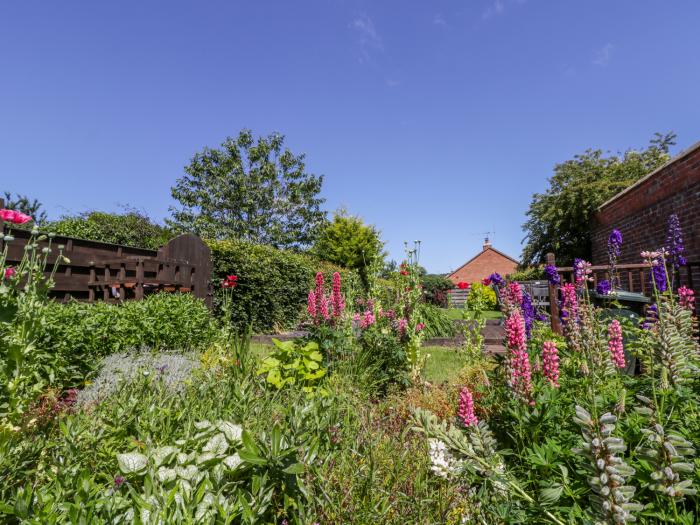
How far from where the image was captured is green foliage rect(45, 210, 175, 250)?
1100 cm

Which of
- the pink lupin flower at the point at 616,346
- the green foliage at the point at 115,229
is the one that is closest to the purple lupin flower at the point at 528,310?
the pink lupin flower at the point at 616,346

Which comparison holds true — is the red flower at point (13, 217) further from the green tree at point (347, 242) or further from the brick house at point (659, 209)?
the green tree at point (347, 242)

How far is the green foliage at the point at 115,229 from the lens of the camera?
36.1 feet

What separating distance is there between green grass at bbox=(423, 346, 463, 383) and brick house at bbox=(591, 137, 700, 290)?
3.39 metres

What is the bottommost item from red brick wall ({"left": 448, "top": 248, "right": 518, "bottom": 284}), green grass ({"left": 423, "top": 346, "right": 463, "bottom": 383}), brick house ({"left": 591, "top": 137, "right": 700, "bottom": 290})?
green grass ({"left": 423, "top": 346, "right": 463, "bottom": 383})

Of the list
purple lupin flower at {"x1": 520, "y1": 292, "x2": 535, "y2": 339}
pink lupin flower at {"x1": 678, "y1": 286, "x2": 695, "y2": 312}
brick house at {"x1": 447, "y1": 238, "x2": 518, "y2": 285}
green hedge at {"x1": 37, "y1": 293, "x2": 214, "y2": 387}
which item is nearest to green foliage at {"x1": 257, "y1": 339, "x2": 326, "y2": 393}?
green hedge at {"x1": 37, "y1": 293, "x2": 214, "y2": 387}

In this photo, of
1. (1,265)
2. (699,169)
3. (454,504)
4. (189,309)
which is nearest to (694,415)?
(454,504)

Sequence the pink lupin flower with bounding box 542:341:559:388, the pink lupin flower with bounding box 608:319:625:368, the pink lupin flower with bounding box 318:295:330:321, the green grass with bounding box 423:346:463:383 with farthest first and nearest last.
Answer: the green grass with bounding box 423:346:463:383, the pink lupin flower with bounding box 318:295:330:321, the pink lupin flower with bounding box 608:319:625:368, the pink lupin flower with bounding box 542:341:559:388

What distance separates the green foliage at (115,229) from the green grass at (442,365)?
10.1 meters

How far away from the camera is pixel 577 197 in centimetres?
1861

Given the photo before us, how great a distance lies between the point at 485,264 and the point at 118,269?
36.4 metres

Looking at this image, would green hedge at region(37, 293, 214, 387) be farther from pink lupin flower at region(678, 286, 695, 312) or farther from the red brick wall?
the red brick wall

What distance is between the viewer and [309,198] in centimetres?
2428

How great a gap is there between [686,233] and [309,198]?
19.4m
